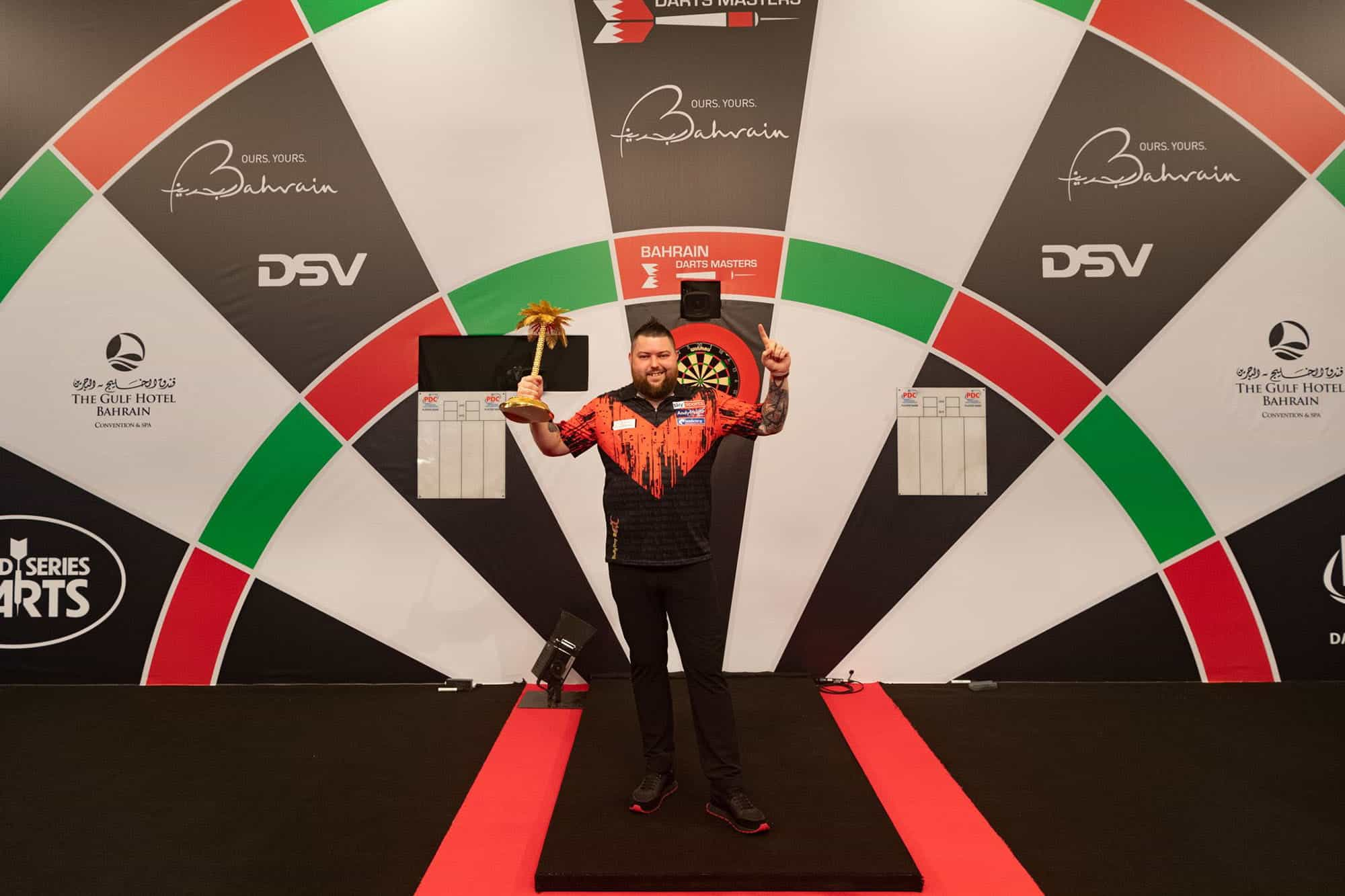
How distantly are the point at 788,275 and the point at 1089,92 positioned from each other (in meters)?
1.68

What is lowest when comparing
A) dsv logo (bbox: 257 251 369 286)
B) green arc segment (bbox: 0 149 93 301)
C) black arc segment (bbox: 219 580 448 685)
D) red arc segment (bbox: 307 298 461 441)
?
black arc segment (bbox: 219 580 448 685)

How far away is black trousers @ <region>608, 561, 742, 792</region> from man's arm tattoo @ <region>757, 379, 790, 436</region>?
1.60ft

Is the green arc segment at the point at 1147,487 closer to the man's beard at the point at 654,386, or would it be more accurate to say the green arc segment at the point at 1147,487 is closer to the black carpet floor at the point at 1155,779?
the black carpet floor at the point at 1155,779

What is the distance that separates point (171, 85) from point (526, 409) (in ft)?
9.78

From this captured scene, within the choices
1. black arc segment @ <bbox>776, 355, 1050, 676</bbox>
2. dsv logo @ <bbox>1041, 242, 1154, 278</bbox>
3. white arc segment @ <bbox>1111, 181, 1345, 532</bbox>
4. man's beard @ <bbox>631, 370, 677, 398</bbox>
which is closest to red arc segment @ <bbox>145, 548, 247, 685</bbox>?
man's beard @ <bbox>631, 370, 677, 398</bbox>

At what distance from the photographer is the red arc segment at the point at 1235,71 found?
3.75 m

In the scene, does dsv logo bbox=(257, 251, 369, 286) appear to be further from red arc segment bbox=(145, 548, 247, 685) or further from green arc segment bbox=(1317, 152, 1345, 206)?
green arc segment bbox=(1317, 152, 1345, 206)

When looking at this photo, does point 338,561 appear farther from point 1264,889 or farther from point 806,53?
point 1264,889

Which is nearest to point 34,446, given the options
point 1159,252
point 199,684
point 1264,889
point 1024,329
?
point 199,684

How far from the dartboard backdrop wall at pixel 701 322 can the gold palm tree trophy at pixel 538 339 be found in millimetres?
1060

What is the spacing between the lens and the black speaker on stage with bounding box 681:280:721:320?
3760 mm

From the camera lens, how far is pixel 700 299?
3.76 meters

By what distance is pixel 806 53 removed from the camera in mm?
3797

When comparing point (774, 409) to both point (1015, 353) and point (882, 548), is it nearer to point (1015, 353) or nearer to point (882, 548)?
point (882, 548)
